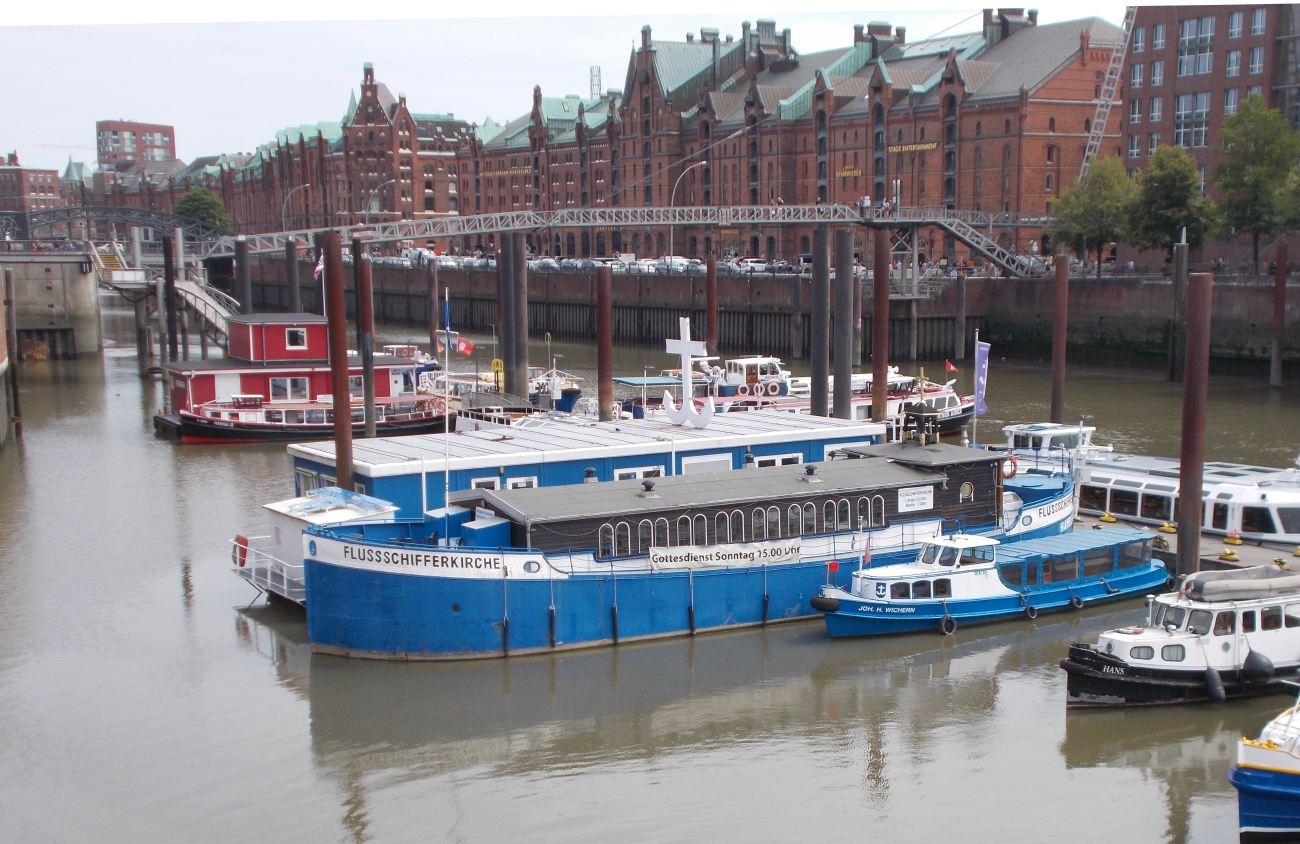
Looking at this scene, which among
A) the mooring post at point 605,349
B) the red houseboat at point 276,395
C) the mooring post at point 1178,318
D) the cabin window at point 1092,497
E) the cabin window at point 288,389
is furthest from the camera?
the mooring post at point 1178,318

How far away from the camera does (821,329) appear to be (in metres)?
41.0

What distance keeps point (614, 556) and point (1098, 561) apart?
35.7 feet

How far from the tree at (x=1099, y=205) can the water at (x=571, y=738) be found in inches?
2310

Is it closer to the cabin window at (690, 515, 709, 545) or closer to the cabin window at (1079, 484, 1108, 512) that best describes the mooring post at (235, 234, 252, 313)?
the cabin window at (1079, 484, 1108, 512)

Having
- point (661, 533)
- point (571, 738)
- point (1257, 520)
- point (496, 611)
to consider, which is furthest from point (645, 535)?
point (1257, 520)

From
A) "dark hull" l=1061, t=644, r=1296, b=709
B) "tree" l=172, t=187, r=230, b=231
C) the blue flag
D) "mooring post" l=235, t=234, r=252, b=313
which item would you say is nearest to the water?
"dark hull" l=1061, t=644, r=1296, b=709

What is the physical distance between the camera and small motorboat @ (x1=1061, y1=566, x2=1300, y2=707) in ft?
70.7

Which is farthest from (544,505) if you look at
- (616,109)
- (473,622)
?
(616,109)

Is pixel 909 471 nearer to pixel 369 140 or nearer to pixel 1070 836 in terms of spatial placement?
pixel 1070 836

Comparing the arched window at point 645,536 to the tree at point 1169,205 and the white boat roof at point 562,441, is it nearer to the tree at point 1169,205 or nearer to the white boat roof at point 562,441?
the white boat roof at point 562,441

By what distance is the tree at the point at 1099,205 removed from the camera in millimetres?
80688

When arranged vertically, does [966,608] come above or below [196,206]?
below

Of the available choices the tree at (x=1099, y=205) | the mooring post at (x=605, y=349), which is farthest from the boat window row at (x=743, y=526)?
the tree at (x=1099, y=205)

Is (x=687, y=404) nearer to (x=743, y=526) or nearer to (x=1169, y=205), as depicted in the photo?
(x=743, y=526)
